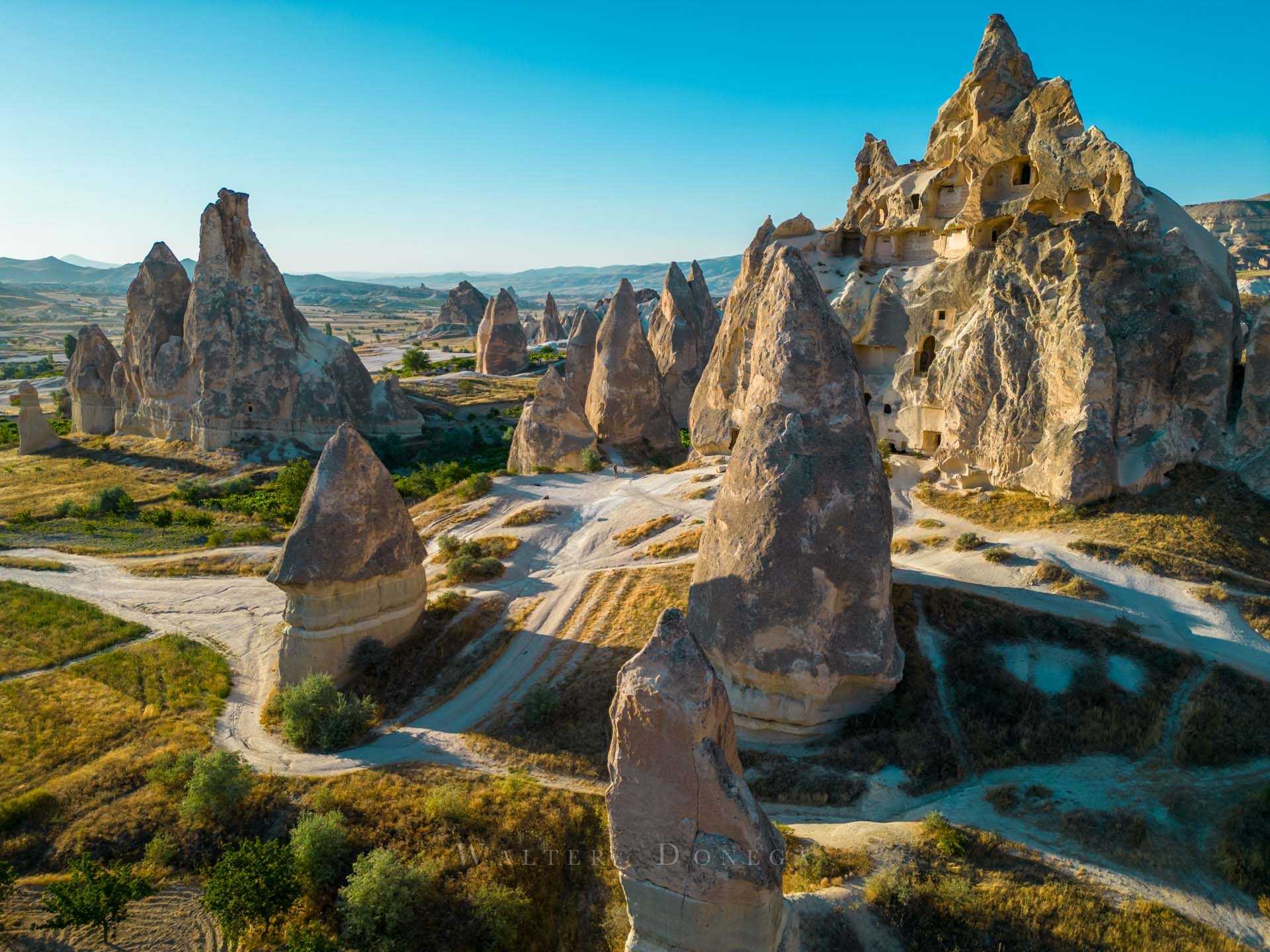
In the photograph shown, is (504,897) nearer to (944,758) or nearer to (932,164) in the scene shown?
(944,758)

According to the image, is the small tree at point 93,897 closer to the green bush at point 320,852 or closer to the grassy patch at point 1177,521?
the green bush at point 320,852

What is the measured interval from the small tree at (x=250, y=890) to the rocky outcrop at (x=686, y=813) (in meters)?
5.90

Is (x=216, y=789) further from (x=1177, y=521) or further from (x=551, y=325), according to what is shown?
(x=551, y=325)

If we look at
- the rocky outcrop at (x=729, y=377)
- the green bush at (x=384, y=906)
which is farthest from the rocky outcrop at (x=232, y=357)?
the green bush at (x=384, y=906)

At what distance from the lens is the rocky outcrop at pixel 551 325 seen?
294ft

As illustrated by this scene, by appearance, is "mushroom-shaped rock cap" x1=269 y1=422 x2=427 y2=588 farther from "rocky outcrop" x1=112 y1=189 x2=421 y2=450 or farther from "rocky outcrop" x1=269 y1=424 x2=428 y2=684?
"rocky outcrop" x1=112 y1=189 x2=421 y2=450

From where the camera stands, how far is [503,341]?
217ft

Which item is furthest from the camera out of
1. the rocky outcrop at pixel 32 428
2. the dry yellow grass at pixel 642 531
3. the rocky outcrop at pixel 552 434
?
the rocky outcrop at pixel 32 428

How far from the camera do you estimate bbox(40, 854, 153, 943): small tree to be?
34.9 ft

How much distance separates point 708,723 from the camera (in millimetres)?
7820

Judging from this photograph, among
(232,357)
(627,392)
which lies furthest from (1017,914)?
(232,357)

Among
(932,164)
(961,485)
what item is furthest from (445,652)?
(932,164)

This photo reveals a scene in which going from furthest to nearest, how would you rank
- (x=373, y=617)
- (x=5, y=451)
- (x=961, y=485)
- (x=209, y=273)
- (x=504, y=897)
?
(x=5, y=451) → (x=209, y=273) → (x=961, y=485) → (x=373, y=617) → (x=504, y=897)

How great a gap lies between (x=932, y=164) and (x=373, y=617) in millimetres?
24783
